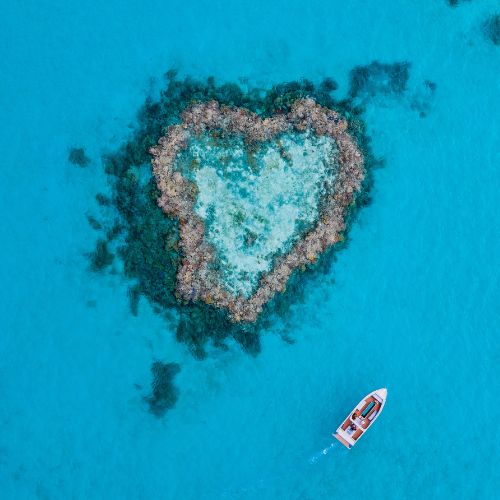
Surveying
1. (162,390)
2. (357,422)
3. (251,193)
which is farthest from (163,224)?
(357,422)

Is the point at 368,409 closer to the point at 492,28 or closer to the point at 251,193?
the point at 251,193

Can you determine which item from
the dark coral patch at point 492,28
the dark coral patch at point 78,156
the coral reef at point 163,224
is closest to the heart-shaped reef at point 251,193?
the coral reef at point 163,224

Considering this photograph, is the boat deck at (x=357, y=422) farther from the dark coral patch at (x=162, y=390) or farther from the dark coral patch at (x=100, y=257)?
the dark coral patch at (x=100, y=257)

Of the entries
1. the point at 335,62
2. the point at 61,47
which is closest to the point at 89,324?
the point at 61,47

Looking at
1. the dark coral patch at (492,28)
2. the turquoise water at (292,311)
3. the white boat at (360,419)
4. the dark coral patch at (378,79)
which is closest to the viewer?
the white boat at (360,419)

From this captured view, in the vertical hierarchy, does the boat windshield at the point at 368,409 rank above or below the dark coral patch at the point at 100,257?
below

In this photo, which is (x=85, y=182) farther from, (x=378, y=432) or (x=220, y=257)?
(x=378, y=432)
